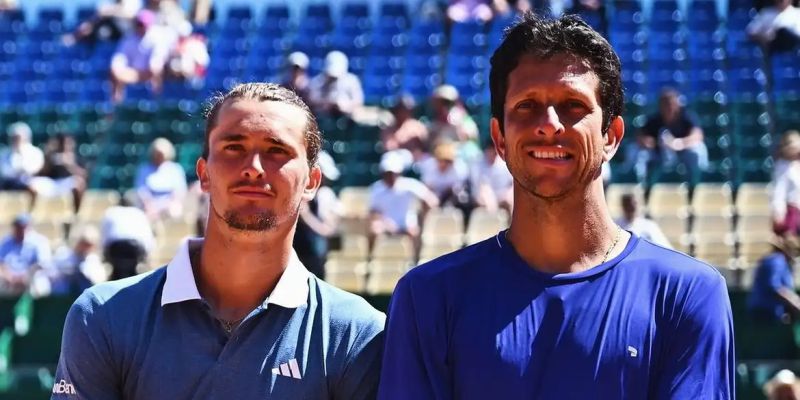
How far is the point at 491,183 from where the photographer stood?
12039 mm

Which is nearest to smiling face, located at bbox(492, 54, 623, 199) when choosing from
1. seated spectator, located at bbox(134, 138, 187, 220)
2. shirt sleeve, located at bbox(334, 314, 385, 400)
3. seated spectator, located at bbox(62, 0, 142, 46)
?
shirt sleeve, located at bbox(334, 314, 385, 400)

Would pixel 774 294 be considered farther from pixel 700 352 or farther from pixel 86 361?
pixel 86 361

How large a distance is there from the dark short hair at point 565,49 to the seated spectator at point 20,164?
11.3 m

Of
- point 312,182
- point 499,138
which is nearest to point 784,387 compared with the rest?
point 312,182

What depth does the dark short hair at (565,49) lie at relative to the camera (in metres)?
3.47

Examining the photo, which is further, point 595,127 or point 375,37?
point 375,37

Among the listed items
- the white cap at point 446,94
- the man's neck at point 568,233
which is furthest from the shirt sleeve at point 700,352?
the white cap at point 446,94

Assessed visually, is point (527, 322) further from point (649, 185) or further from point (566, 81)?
point (649, 185)

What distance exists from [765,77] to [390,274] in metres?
5.01

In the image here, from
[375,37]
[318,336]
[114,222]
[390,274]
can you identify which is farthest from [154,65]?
[318,336]

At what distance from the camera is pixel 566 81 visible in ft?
11.2

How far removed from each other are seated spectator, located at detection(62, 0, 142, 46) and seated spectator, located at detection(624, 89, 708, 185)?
7.28 meters

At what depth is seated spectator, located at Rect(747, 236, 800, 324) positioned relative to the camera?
31.8 feet

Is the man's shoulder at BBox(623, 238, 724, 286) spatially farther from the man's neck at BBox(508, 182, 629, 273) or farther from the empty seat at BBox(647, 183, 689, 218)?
the empty seat at BBox(647, 183, 689, 218)
